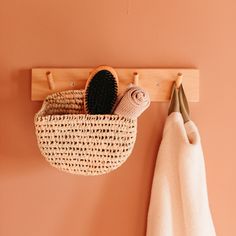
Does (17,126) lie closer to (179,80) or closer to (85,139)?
(85,139)

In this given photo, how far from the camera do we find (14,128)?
70cm

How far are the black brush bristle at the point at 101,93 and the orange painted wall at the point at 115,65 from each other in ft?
0.32

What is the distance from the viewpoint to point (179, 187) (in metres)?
0.64

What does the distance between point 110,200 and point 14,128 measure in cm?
25

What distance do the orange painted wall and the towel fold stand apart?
0.42ft

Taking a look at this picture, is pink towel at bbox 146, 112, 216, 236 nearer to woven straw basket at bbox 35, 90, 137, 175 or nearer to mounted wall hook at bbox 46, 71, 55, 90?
woven straw basket at bbox 35, 90, 137, 175

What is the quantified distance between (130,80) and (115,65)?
5 cm

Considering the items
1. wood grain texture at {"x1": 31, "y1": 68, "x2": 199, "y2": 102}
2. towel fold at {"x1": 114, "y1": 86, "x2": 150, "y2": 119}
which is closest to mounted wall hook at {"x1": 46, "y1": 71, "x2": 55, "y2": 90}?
wood grain texture at {"x1": 31, "y1": 68, "x2": 199, "y2": 102}

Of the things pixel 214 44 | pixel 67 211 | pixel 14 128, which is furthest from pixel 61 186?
pixel 214 44

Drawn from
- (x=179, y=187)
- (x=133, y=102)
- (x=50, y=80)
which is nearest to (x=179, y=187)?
(x=179, y=187)

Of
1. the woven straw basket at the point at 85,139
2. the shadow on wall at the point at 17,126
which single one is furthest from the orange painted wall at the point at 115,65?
the woven straw basket at the point at 85,139

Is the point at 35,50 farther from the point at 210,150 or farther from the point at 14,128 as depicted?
the point at 210,150

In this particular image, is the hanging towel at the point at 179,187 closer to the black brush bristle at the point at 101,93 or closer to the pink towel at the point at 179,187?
the pink towel at the point at 179,187

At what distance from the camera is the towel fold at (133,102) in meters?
0.56
